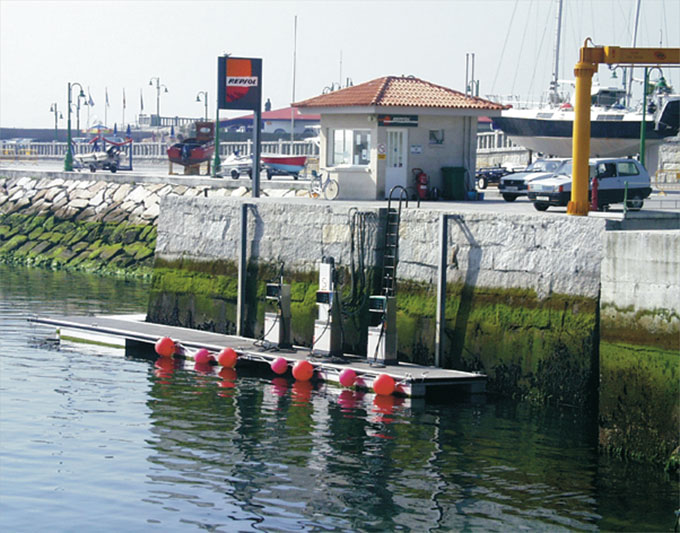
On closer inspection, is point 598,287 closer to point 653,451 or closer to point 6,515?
point 653,451

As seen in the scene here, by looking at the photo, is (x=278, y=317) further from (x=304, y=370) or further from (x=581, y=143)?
(x=581, y=143)

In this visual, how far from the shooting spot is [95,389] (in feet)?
81.9

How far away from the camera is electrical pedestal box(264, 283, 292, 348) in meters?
27.1

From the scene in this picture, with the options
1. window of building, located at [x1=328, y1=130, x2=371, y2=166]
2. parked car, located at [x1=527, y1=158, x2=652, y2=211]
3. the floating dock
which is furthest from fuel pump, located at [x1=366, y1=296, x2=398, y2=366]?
window of building, located at [x1=328, y1=130, x2=371, y2=166]

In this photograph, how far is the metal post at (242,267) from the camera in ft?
96.9

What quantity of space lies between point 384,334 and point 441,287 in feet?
5.16

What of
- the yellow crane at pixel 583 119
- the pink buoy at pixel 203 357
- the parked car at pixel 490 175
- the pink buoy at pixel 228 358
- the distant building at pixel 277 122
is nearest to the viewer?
the yellow crane at pixel 583 119

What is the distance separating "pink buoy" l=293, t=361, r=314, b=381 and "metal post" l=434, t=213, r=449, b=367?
8.94 feet

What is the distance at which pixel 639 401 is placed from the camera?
1958cm

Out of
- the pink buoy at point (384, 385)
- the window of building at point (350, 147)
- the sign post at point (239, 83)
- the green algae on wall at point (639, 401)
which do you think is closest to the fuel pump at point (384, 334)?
the pink buoy at point (384, 385)

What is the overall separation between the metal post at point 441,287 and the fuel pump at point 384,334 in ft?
3.00

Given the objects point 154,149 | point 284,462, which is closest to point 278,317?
point 284,462

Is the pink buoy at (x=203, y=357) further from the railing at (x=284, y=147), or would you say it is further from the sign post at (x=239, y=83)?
the railing at (x=284, y=147)

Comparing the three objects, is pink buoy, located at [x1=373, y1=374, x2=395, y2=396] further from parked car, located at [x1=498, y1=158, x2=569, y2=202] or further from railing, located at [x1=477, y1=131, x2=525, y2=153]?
railing, located at [x1=477, y1=131, x2=525, y2=153]
